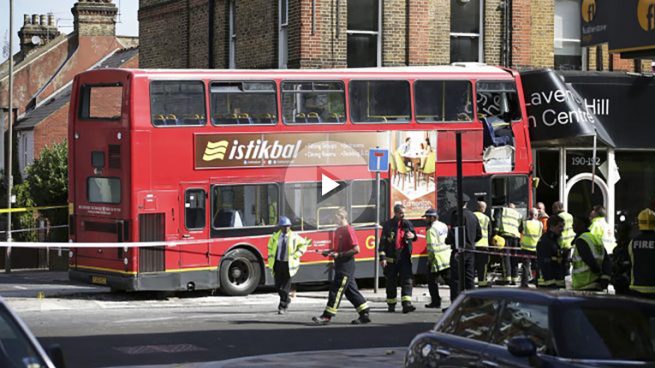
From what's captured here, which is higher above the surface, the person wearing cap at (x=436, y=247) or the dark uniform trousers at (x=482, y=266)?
the person wearing cap at (x=436, y=247)

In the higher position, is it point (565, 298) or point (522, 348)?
point (565, 298)

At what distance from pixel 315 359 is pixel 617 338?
6068 millimetres

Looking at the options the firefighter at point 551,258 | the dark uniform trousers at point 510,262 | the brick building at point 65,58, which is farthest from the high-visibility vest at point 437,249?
the brick building at point 65,58

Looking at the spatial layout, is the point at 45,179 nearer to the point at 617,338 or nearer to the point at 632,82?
the point at 632,82

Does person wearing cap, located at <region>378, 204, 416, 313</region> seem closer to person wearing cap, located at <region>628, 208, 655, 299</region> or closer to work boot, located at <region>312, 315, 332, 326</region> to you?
work boot, located at <region>312, 315, 332, 326</region>

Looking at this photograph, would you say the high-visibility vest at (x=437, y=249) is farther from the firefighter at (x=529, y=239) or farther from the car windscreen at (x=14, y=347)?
the car windscreen at (x=14, y=347)

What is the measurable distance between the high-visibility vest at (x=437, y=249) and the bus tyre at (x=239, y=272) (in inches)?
156

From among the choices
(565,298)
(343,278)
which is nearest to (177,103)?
(343,278)

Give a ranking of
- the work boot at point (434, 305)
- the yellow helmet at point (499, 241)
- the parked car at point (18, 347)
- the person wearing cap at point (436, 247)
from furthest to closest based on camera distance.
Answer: the yellow helmet at point (499, 241)
the work boot at point (434, 305)
the person wearing cap at point (436, 247)
the parked car at point (18, 347)

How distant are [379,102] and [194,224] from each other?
4494 mm

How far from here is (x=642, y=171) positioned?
31.0 m

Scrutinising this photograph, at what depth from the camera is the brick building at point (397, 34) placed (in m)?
29.6

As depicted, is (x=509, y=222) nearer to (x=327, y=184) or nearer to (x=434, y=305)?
(x=327, y=184)

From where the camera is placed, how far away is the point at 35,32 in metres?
63.8
